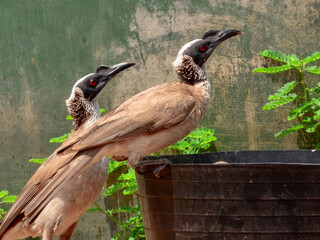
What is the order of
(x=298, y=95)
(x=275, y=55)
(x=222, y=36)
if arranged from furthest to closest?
(x=298, y=95) < (x=275, y=55) < (x=222, y=36)

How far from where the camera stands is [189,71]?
325 centimetres

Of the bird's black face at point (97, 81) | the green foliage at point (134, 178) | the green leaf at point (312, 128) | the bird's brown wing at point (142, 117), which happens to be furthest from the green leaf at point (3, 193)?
the green leaf at point (312, 128)

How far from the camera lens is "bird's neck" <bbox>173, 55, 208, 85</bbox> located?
3.23 meters

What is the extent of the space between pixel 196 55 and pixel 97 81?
0.96m

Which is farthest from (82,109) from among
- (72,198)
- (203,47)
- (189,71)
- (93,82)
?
(203,47)

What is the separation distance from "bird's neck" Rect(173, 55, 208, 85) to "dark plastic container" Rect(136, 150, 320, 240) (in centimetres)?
122

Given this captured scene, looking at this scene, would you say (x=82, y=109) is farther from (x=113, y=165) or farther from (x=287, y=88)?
(x=287, y=88)

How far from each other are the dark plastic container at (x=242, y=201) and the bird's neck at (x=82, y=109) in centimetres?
184

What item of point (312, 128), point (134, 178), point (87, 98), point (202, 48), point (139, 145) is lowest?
point (134, 178)

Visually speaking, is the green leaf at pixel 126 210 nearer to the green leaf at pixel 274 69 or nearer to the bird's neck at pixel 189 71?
the bird's neck at pixel 189 71

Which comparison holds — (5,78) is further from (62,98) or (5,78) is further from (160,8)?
(160,8)

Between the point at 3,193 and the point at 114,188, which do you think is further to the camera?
the point at 3,193

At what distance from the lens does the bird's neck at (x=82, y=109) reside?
3.88 meters

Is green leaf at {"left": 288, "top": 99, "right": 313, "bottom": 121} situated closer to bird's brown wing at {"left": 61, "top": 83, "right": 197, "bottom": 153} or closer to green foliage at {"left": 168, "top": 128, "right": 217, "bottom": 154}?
green foliage at {"left": 168, "top": 128, "right": 217, "bottom": 154}
